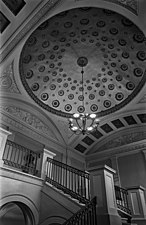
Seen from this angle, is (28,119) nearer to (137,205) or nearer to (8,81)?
(8,81)

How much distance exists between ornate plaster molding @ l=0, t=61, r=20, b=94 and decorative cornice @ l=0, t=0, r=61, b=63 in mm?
2172

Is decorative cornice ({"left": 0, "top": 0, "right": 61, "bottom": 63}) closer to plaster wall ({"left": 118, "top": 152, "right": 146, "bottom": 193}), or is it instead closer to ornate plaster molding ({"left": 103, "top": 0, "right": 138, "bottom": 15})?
ornate plaster molding ({"left": 103, "top": 0, "right": 138, "bottom": 15})

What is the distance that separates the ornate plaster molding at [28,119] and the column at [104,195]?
6.40m

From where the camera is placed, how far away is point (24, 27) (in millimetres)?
5355

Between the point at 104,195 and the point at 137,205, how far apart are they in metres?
2.87

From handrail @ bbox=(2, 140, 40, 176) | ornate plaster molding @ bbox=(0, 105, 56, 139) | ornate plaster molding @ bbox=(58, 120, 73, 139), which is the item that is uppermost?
ornate plaster molding @ bbox=(58, 120, 73, 139)

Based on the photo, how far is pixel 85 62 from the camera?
383 inches

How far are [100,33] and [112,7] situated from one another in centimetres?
233

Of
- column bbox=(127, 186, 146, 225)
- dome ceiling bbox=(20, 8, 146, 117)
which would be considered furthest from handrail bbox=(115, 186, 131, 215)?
dome ceiling bbox=(20, 8, 146, 117)

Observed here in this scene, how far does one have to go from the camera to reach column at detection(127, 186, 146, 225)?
18.4 feet

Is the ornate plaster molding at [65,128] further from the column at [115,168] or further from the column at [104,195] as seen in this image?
the column at [104,195]

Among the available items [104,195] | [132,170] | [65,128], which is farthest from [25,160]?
[132,170]

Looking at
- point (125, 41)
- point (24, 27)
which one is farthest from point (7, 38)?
point (125, 41)

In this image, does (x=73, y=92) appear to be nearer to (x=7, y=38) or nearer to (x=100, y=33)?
(x=100, y=33)
